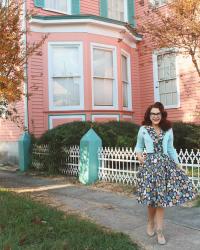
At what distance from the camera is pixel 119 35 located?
14.3m

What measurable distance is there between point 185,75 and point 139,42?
274 centimetres

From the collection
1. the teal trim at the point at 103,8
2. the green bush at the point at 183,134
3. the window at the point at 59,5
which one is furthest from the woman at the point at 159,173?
the teal trim at the point at 103,8

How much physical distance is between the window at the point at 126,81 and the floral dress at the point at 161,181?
9912 millimetres

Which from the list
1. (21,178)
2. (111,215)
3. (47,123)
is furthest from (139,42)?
(111,215)

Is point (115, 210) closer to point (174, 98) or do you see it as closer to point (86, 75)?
point (86, 75)

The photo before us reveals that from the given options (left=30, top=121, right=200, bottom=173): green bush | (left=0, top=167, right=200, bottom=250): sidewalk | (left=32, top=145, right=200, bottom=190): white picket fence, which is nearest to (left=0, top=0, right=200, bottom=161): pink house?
(left=30, top=121, right=200, bottom=173): green bush

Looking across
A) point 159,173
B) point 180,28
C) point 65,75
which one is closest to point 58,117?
point 65,75

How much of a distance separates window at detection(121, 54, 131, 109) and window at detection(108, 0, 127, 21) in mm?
1919

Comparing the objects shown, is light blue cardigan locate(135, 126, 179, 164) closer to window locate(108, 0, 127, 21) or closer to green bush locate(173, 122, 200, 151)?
green bush locate(173, 122, 200, 151)

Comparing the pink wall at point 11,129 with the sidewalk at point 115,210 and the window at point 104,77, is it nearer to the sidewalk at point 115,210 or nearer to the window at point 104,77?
the window at point 104,77

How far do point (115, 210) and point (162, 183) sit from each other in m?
2.08

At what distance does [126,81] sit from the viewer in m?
15.2

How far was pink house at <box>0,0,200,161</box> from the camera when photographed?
1288 centimetres

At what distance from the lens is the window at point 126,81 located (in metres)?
15.0
